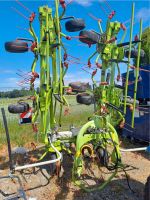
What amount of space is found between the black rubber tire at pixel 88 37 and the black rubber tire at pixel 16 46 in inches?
38.8

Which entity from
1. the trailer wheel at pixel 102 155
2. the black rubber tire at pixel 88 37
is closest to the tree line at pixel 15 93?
the black rubber tire at pixel 88 37

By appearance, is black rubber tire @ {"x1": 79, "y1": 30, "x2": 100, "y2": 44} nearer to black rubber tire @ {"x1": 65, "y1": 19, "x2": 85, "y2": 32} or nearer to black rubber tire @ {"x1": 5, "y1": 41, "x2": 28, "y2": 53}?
black rubber tire @ {"x1": 65, "y1": 19, "x2": 85, "y2": 32}

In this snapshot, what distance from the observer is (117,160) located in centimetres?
510

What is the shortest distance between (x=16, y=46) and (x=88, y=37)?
1.27 m

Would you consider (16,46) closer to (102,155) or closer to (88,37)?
(88,37)

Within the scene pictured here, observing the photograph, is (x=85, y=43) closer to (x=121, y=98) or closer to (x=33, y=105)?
(x=33, y=105)

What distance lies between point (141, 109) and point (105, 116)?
2857mm

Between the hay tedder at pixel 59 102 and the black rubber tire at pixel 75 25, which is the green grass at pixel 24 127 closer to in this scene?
the hay tedder at pixel 59 102

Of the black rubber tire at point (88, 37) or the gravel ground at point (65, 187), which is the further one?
the black rubber tire at point (88, 37)

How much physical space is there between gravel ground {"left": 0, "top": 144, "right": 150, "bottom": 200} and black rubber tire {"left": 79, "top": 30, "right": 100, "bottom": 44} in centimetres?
247

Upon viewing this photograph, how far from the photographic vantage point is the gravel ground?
16.4 ft

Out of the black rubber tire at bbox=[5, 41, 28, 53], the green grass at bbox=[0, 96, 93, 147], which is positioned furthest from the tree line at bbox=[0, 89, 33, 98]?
the black rubber tire at bbox=[5, 41, 28, 53]

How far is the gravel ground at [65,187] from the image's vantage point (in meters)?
5.01

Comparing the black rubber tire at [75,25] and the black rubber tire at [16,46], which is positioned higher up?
the black rubber tire at [75,25]
